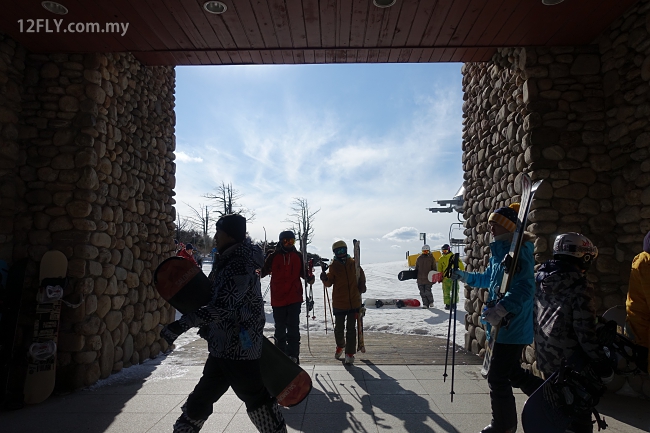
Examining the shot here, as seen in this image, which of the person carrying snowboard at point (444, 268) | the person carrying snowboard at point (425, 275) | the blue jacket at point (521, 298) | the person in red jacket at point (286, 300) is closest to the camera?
the blue jacket at point (521, 298)

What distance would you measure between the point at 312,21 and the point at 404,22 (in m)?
0.90

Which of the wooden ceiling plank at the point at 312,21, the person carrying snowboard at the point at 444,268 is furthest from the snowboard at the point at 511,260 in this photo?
the person carrying snowboard at the point at 444,268

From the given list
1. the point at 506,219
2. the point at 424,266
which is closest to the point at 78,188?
the point at 506,219

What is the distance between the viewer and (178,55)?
5.10 metres

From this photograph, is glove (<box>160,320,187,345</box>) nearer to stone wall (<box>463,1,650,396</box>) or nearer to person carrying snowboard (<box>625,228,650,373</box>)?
person carrying snowboard (<box>625,228,650,373</box>)

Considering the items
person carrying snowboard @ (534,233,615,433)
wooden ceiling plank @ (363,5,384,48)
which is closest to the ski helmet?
person carrying snowboard @ (534,233,615,433)

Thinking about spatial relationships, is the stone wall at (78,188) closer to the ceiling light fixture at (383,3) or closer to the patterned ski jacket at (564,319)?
the ceiling light fixture at (383,3)

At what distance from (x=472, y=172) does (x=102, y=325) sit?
16.8 feet

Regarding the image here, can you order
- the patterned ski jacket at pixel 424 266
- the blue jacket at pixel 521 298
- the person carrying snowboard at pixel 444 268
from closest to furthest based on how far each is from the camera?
1. the blue jacket at pixel 521 298
2. the person carrying snowboard at pixel 444 268
3. the patterned ski jacket at pixel 424 266

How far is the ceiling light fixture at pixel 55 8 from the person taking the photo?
3.87 m

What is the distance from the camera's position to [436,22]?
427 centimetres

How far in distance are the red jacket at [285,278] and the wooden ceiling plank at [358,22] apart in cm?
260

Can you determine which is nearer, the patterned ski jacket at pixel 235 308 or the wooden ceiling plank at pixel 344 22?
the patterned ski jacket at pixel 235 308

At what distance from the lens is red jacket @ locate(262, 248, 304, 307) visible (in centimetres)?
534
